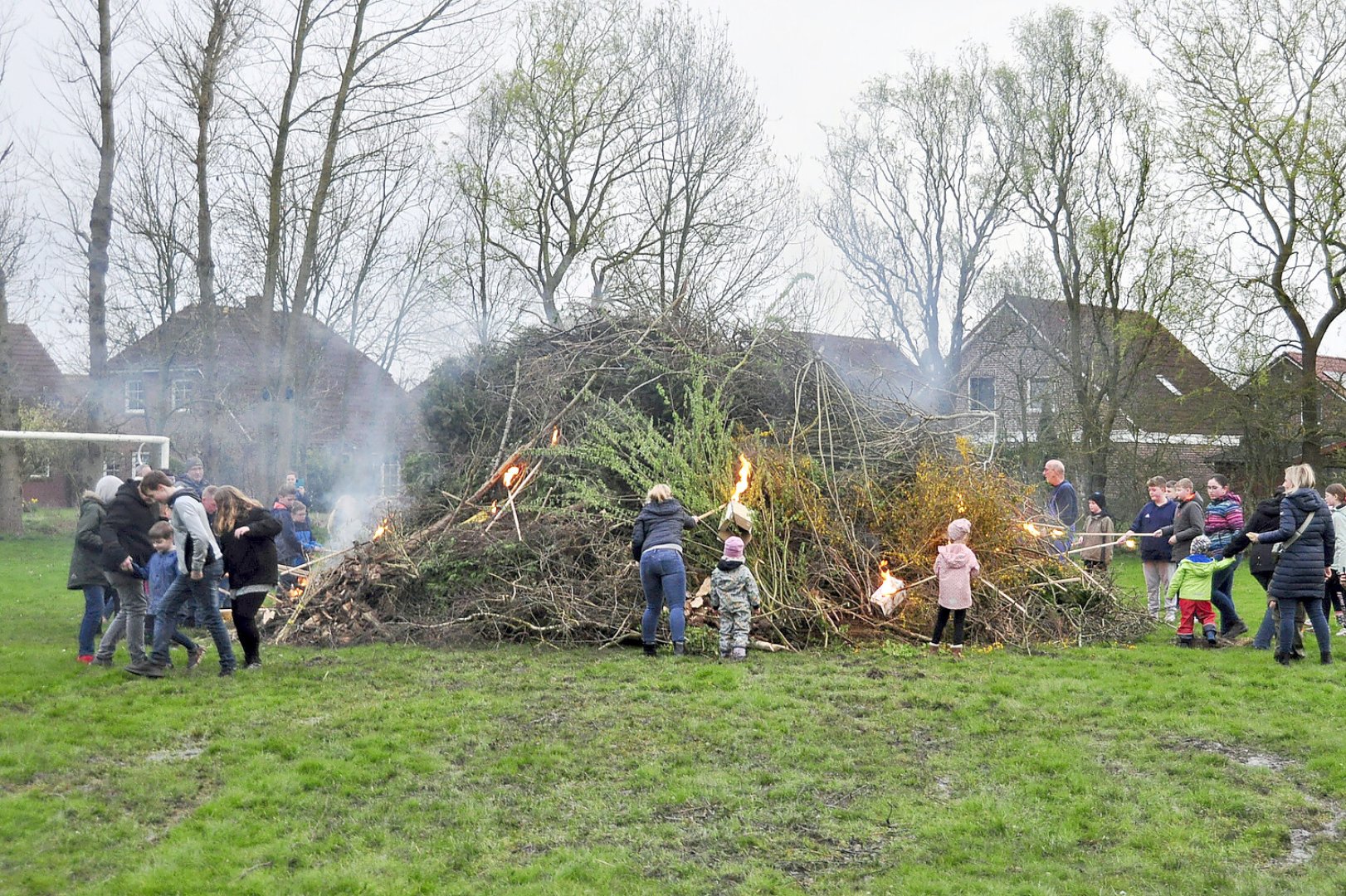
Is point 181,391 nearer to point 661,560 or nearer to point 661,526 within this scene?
point 661,526

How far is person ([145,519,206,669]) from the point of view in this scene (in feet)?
29.8

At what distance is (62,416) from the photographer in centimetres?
2878

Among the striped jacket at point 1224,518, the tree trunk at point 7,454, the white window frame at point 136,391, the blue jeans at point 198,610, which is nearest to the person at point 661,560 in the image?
the blue jeans at point 198,610

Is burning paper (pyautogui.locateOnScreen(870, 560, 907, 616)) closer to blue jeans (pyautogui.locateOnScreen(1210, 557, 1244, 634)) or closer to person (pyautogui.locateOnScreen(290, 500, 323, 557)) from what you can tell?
blue jeans (pyautogui.locateOnScreen(1210, 557, 1244, 634))

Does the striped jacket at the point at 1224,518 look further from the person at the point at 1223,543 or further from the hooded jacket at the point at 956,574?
the hooded jacket at the point at 956,574

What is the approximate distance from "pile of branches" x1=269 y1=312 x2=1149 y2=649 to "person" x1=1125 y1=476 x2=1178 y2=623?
64cm

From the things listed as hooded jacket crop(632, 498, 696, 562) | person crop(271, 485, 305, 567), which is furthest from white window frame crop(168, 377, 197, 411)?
hooded jacket crop(632, 498, 696, 562)

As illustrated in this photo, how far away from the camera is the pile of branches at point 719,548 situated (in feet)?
35.2

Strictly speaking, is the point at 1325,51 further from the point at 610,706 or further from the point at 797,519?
the point at 610,706

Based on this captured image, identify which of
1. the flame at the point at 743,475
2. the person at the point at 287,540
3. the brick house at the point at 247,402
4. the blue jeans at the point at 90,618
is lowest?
the blue jeans at the point at 90,618

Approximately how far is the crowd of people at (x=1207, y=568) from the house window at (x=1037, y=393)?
52.2ft


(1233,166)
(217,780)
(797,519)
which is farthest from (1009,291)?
(217,780)

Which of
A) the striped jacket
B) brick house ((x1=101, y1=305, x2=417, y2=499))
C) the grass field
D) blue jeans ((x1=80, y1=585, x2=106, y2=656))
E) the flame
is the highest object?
brick house ((x1=101, y1=305, x2=417, y2=499))

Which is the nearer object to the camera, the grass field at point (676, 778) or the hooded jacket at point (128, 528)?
the grass field at point (676, 778)
